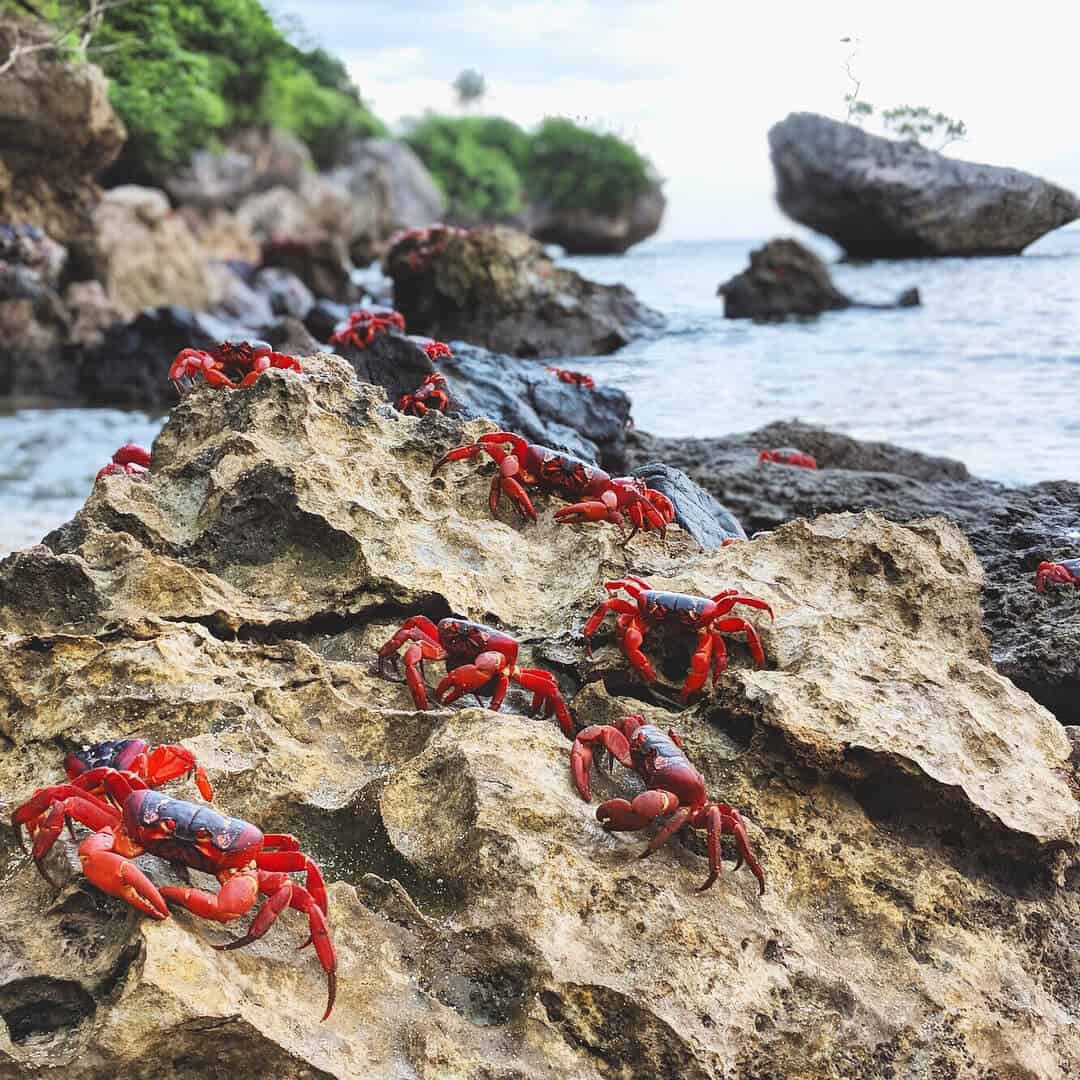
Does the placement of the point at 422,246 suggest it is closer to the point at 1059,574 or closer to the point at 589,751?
the point at 1059,574

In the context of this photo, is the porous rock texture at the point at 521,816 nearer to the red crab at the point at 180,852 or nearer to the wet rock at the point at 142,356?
the red crab at the point at 180,852

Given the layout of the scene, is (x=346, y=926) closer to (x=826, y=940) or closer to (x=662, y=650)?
(x=826, y=940)

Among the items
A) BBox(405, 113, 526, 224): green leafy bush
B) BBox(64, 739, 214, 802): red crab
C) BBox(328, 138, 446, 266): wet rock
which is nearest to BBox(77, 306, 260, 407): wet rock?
BBox(64, 739, 214, 802): red crab

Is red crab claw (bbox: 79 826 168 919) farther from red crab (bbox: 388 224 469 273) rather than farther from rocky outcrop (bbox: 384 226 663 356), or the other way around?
red crab (bbox: 388 224 469 273)

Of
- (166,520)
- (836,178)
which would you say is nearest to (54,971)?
(166,520)

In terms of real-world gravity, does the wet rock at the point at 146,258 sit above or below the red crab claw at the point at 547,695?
below

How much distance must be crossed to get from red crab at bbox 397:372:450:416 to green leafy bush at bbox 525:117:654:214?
60.8 meters

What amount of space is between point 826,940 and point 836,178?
28.0 meters

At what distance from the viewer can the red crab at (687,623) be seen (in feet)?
11.3

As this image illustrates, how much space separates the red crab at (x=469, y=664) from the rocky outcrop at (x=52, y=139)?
1760 cm

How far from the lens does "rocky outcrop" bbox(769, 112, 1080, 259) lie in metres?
19.2

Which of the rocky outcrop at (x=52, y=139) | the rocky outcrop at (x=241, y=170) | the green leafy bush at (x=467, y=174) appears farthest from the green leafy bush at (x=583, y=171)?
the rocky outcrop at (x=52, y=139)

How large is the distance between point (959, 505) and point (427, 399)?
407 cm

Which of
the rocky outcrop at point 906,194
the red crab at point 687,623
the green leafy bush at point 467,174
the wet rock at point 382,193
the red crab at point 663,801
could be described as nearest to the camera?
the red crab at point 663,801
